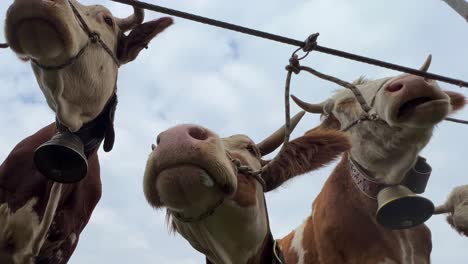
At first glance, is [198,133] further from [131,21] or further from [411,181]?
[411,181]

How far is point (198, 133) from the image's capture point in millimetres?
3023

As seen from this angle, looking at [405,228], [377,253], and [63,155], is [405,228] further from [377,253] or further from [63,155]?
[63,155]

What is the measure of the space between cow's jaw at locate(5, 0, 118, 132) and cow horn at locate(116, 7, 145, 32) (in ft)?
1.01

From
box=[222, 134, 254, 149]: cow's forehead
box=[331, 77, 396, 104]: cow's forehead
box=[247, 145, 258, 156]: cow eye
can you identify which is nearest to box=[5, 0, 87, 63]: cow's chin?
box=[222, 134, 254, 149]: cow's forehead

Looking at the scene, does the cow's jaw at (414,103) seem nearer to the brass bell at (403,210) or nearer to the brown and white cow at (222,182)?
the brass bell at (403,210)

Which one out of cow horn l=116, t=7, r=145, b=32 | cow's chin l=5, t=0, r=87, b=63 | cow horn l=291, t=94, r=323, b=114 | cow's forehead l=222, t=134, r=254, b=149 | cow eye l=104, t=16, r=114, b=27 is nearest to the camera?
cow's chin l=5, t=0, r=87, b=63

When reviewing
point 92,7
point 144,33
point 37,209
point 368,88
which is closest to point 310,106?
point 368,88

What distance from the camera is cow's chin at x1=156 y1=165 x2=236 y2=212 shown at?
9.17 ft

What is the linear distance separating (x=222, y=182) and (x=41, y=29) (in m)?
1.37

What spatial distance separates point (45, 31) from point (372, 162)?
2.51 meters

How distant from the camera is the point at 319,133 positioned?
3586mm

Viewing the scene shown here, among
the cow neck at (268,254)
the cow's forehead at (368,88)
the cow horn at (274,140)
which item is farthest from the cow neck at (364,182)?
the cow neck at (268,254)

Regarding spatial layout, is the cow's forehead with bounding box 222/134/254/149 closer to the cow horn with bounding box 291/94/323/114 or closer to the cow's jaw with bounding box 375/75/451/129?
the cow's jaw with bounding box 375/75/451/129

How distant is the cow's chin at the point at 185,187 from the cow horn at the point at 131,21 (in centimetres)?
218
